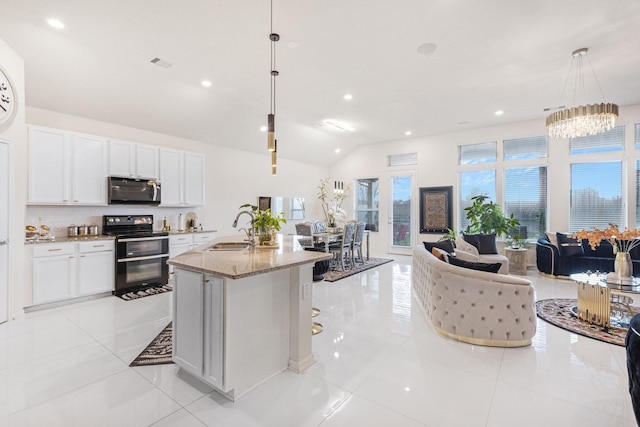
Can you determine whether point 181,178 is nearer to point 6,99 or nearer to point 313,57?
point 6,99

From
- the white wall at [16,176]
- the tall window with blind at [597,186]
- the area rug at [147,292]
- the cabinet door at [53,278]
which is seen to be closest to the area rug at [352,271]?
the area rug at [147,292]

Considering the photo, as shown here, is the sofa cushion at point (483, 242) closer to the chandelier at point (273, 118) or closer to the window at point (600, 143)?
the window at point (600, 143)

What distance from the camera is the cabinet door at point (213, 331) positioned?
2.09m

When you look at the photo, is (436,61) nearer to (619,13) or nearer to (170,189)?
(619,13)

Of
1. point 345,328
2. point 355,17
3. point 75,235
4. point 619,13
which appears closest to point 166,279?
point 75,235

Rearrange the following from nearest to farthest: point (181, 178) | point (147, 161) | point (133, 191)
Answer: point (133, 191) → point (147, 161) → point (181, 178)

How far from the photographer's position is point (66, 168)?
14.3 feet

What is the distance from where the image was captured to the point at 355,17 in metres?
3.07

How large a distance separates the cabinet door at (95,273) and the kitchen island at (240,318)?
114 inches

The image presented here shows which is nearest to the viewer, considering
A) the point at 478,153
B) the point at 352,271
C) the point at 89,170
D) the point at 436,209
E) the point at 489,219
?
the point at 89,170

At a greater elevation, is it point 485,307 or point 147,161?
point 147,161

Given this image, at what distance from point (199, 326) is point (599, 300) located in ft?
14.0

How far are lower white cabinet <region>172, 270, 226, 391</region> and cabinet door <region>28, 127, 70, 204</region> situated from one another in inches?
131

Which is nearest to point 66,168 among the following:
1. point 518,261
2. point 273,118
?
point 273,118
